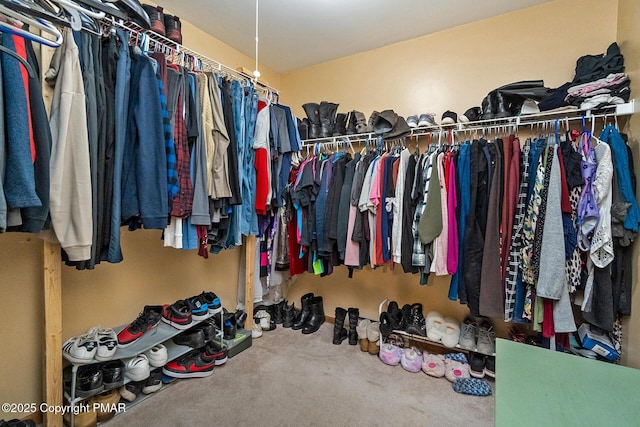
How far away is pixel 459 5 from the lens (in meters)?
2.04

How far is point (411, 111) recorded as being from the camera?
251cm

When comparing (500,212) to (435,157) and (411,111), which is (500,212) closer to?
(435,157)

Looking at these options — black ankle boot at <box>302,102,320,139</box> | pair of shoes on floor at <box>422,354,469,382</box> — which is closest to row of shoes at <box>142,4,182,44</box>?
black ankle boot at <box>302,102,320,139</box>

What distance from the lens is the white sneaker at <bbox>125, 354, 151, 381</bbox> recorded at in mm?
1612

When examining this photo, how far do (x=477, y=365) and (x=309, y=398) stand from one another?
1.15m

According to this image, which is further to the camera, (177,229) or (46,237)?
(177,229)

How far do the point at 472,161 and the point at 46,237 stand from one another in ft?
7.26

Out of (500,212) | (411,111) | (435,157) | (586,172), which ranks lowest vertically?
(500,212)

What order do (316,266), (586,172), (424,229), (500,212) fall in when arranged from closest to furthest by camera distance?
(586,172) < (500,212) < (424,229) < (316,266)

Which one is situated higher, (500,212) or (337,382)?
(500,212)

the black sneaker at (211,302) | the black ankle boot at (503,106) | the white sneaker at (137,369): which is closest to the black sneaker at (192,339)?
the black sneaker at (211,302)

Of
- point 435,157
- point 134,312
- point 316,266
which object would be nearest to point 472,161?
point 435,157

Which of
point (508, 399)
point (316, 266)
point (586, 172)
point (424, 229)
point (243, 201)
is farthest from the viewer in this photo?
point (316, 266)

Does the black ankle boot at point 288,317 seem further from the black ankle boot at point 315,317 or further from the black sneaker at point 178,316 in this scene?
the black sneaker at point 178,316
